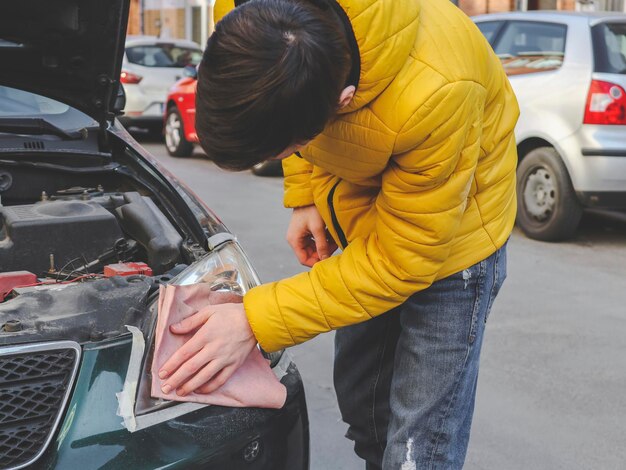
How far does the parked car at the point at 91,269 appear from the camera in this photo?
6.17 ft

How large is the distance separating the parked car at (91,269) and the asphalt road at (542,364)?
103 cm

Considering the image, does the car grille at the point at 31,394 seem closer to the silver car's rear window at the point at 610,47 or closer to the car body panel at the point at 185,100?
the silver car's rear window at the point at 610,47

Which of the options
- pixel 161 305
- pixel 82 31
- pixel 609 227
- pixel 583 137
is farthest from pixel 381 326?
pixel 609 227

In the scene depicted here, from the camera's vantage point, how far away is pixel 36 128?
3340mm

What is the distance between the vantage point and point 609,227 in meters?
7.21

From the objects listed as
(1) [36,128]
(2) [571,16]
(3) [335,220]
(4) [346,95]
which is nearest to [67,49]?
(1) [36,128]

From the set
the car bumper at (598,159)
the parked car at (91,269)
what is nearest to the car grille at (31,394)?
the parked car at (91,269)

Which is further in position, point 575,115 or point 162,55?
point 162,55

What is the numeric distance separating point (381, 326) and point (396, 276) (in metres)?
0.43

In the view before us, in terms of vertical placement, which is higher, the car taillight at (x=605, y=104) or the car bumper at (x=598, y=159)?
the car taillight at (x=605, y=104)

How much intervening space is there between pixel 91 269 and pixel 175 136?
897 cm

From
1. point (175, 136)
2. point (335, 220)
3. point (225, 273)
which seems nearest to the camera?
point (335, 220)

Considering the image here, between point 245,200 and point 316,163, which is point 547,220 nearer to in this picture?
point 245,200

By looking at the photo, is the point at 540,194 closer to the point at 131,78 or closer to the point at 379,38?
the point at 379,38
